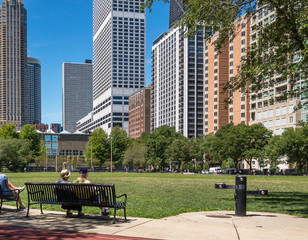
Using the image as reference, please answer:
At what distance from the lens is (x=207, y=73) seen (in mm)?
143750

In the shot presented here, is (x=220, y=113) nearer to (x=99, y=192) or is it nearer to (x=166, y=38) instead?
(x=166, y=38)

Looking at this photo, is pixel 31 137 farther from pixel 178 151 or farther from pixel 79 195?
pixel 79 195

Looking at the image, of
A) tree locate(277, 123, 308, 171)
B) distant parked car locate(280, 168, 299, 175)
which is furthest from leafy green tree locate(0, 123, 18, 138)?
tree locate(277, 123, 308, 171)

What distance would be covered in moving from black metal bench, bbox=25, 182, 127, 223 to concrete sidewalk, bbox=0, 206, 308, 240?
1.52ft

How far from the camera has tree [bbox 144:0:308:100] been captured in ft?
52.1

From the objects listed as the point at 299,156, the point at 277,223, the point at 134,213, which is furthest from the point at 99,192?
the point at 299,156

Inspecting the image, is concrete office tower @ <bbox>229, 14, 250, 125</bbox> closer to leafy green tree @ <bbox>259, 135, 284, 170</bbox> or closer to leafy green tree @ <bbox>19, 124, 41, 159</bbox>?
leafy green tree @ <bbox>259, 135, 284, 170</bbox>

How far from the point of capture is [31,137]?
4402 inches

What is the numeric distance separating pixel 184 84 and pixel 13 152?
86976mm

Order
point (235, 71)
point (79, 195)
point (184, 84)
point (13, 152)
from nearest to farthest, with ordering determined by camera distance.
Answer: point (79, 195) < point (13, 152) < point (235, 71) < point (184, 84)

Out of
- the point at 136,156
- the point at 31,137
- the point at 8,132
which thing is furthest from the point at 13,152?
the point at 136,156

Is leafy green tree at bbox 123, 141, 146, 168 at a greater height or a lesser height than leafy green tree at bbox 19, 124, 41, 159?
lesser

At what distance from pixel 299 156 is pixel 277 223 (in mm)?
64205

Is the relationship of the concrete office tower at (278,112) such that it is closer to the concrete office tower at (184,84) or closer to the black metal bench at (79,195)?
the concrete office tower at (184,84)
